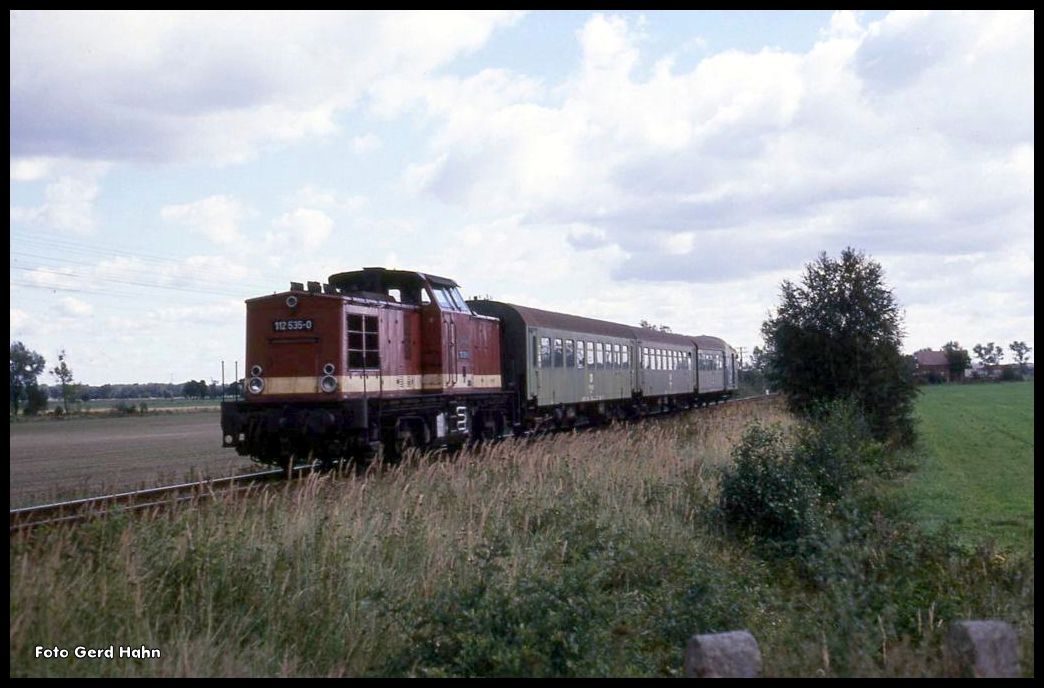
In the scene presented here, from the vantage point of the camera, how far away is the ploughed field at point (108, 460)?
16005mm

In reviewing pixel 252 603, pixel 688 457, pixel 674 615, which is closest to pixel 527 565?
pixel 674 615

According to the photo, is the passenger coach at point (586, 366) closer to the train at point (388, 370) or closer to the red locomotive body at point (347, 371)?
the train at point (388, 370)

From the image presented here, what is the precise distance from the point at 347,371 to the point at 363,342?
2.61ft

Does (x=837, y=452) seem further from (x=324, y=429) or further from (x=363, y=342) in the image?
(x=324, y=429)

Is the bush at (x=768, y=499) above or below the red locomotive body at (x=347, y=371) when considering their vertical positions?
below

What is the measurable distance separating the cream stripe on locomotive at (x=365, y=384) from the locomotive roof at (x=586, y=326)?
184 inches

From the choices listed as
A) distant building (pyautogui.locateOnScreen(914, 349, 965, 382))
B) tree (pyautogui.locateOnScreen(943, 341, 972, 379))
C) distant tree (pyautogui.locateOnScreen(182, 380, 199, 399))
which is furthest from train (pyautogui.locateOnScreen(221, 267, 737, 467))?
tree (pyautogui.locateOnScreen(943, 341, 972, 379))

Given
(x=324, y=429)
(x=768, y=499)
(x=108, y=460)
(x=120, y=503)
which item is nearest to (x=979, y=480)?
(x=768, y=499)

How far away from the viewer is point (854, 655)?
621 cm

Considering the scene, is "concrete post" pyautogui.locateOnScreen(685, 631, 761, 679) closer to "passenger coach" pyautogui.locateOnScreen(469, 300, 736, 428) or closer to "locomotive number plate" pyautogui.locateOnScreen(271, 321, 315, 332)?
"locomotive number plate" pyautogui.locateOnScreen(271, 321, 315, 332)

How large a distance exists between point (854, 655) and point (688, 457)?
11.1 metres

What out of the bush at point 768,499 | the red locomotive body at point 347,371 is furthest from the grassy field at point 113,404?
the bush at point 768,499

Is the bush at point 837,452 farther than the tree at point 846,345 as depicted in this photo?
No

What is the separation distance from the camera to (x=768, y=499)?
1193 centimetres
